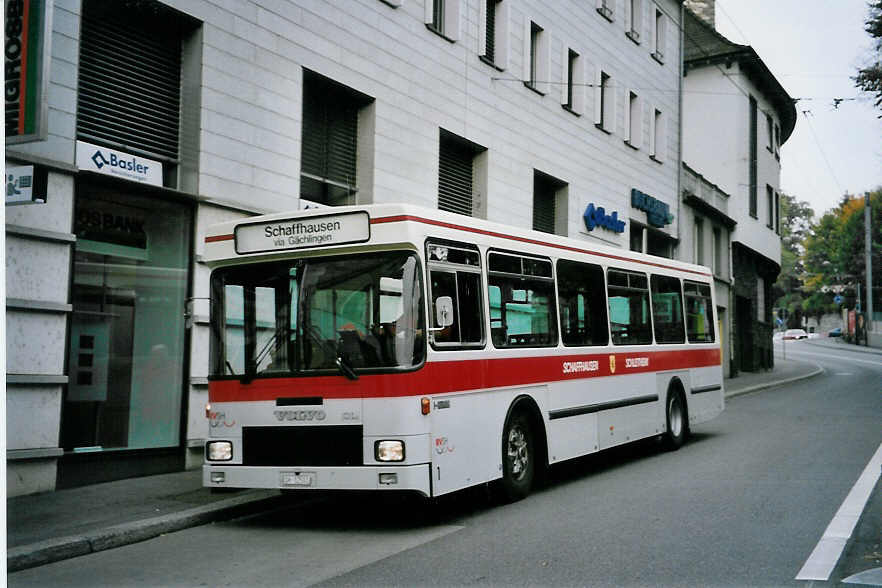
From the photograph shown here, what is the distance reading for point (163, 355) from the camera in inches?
468

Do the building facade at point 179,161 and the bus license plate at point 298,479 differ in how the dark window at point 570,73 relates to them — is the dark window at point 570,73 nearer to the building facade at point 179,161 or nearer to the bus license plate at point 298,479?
the building facade at point 179,161

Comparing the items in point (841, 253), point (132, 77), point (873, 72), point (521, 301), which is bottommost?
point (521, 301)

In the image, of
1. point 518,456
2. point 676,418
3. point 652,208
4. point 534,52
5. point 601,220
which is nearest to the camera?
point 518,456

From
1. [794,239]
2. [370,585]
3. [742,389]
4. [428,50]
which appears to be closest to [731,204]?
[742,389]

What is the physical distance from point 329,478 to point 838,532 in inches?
162

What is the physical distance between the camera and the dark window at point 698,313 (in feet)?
50.1

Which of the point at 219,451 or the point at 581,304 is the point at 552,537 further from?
the point at 581,304

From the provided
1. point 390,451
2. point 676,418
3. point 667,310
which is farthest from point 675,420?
point 390,451

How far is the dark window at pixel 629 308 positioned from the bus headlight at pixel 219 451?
550 cm

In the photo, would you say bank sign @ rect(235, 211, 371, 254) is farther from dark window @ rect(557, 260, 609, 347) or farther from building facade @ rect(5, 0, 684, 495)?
dark window @ rect(557, 260, 609, 347)

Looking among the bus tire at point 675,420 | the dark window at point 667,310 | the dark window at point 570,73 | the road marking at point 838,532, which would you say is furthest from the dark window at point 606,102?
the road marking at point 838,532

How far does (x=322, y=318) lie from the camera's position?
326 inches

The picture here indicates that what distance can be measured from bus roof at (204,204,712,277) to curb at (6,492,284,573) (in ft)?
7.69

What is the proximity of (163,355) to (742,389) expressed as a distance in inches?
795
